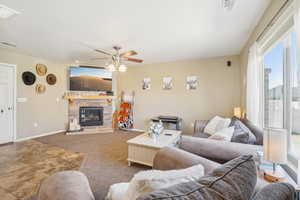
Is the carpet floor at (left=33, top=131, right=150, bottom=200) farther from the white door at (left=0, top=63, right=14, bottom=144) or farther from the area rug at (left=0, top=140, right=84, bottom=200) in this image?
the white door at (left=0, top=63, right=14, bottom=144)

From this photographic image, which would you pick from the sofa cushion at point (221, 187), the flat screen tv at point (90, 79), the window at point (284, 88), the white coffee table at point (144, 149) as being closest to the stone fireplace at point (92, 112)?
the flat screen tv at point (90, 79)

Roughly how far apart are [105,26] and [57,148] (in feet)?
9.81

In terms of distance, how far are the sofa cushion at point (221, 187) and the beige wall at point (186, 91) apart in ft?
13.0

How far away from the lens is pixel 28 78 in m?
4.05

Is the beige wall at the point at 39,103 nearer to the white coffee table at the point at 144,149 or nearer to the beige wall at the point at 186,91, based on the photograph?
the beige wall at the point at 186,91

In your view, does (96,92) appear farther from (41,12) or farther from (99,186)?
(99,186)

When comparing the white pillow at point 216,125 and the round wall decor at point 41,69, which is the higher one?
the round wall decor at point 41,69

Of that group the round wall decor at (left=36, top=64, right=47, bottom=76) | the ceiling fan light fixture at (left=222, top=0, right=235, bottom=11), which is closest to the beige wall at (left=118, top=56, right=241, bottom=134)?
the round wall decor at (left=36, top=64, right=47, bottom=76)

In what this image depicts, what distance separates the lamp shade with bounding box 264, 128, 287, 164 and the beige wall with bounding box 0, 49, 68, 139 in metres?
5.36

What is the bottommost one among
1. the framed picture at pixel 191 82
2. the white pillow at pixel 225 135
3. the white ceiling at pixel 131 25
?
the white pillow at pixel 225 135

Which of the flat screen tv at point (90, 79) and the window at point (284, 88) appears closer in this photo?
the window at point (284, 88)

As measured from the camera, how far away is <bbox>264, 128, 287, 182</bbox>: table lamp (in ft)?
3.54

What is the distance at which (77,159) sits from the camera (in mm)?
2818

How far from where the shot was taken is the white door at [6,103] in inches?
142
